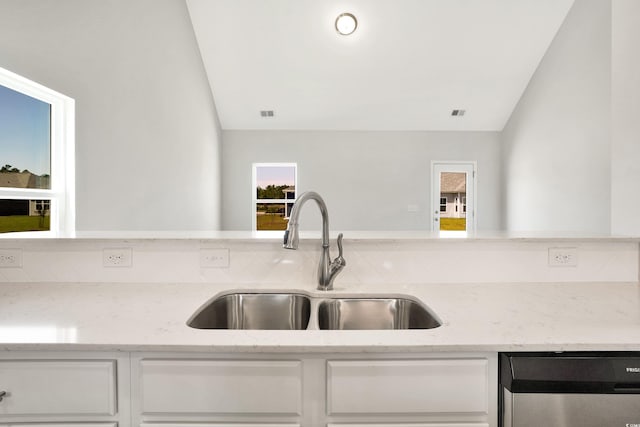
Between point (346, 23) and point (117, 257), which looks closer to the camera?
point (117, 257)

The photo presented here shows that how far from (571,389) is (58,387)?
1.19 metres

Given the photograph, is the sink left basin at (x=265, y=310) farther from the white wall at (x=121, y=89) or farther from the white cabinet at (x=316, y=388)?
the white wall at (x=121, y=89)

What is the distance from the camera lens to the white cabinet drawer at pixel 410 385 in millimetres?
826

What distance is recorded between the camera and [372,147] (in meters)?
6.20

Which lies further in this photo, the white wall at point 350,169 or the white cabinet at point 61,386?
the white wall at point 350,169

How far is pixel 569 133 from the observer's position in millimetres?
4270

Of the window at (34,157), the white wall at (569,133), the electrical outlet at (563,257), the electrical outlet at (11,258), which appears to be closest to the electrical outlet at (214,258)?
the electrical outlet at (11,258)

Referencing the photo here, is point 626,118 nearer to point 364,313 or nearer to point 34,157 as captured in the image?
point 364,313

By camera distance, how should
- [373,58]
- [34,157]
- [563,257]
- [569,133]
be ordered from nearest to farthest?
[563,257] < [34,157] < [569,133] < [373,58]

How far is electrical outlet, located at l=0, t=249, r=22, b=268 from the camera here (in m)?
1.36

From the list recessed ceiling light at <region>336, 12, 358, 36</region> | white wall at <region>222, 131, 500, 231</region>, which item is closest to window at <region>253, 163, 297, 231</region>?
white wall at <region>222, 131, 500, 231</region>

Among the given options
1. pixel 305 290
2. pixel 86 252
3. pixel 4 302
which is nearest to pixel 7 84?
pixel 86 252

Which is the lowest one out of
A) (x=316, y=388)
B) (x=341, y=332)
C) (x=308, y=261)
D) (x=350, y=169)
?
(x=316, y=388)

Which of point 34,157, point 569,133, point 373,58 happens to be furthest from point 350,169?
point 34,157
